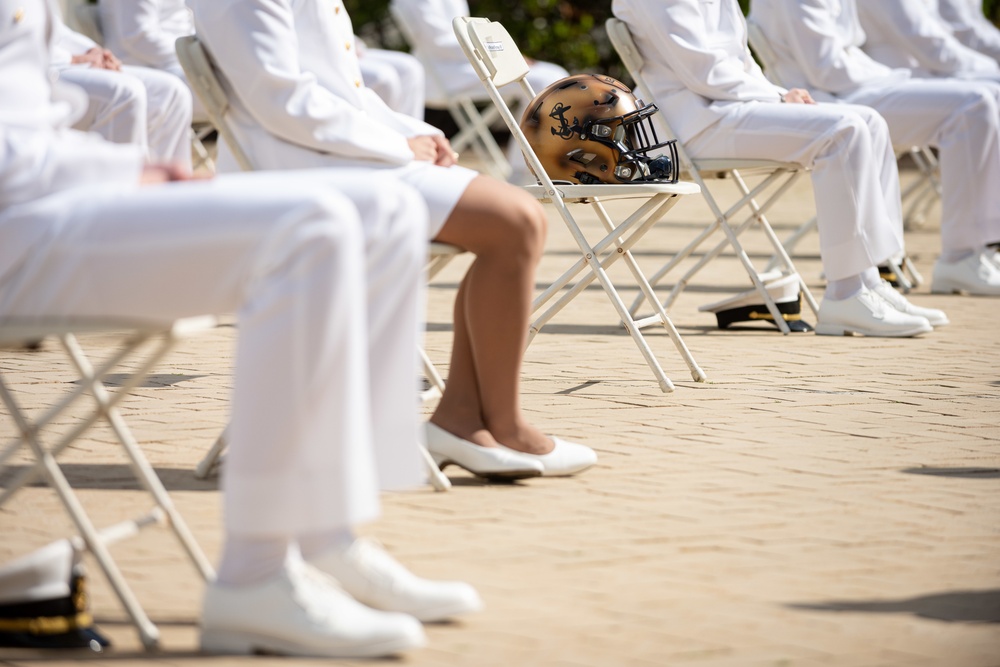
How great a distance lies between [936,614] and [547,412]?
2.14 meters

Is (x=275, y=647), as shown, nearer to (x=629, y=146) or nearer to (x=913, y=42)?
(x=629, y=146)

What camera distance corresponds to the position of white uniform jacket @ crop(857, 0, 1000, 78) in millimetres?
8656

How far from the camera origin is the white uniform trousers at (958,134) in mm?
7836

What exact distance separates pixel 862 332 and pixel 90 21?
4.78 m

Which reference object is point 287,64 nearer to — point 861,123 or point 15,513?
point 15,513

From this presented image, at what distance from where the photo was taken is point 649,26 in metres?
6.44

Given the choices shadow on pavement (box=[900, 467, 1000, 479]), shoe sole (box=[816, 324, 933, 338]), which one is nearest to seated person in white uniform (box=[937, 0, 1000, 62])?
shoe sole (box=[816, 324, 933, 338])

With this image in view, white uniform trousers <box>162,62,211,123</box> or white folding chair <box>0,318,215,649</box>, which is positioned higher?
white folding chair <box>0,318,215,649</box>

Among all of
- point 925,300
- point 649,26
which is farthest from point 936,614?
point 925,300

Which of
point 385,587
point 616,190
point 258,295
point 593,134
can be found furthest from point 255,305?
point 593,134

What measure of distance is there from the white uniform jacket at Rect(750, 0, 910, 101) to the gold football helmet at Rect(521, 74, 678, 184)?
2522mm

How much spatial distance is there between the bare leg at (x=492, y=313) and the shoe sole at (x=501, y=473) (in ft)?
0.22

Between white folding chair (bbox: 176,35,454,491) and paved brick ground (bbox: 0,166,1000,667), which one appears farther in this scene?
white folding chair (bbox: 176,35,454,491)

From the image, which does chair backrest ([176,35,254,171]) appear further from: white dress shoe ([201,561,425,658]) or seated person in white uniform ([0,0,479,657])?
white dress shoe ([201,561,425,658])
